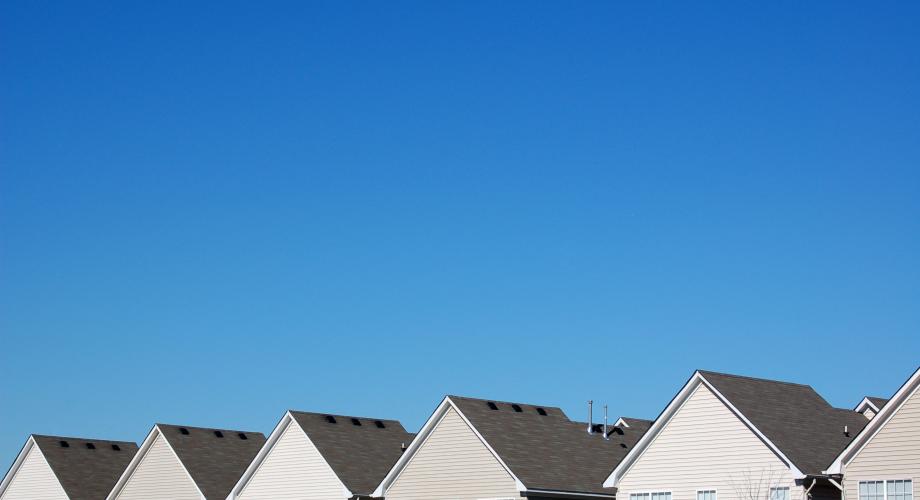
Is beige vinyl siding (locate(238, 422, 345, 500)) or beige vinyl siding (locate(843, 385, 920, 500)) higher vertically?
beige vinyl siding (locate(238, 422, 345, 500))

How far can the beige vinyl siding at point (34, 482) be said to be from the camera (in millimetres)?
63062

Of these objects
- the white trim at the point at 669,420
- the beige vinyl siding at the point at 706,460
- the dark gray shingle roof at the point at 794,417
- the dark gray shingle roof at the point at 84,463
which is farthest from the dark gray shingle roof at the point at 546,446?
the dark gray shingle roof at the point at 84,463

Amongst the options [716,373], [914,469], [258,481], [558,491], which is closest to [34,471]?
[258,481]

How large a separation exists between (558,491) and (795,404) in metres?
8.64

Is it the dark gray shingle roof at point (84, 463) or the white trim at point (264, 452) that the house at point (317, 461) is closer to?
the white trim at point (264, 452)

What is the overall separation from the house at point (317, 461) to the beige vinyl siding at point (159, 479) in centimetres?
342

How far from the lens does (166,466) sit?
5853 cm

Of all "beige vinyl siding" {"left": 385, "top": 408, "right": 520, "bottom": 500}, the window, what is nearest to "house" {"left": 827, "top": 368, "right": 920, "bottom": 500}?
the window

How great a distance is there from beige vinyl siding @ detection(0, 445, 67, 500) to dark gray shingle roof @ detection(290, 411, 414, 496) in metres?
15.9

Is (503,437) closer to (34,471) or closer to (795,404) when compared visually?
(795,404)

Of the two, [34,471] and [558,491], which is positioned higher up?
[34,471]

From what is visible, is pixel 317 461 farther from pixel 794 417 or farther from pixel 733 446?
pixel 794 417

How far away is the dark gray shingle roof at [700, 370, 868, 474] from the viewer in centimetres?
4069

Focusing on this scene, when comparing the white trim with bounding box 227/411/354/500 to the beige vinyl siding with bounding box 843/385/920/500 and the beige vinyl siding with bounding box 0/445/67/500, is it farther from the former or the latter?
the beige vinyl siding with bounding box 843/385/920/500
